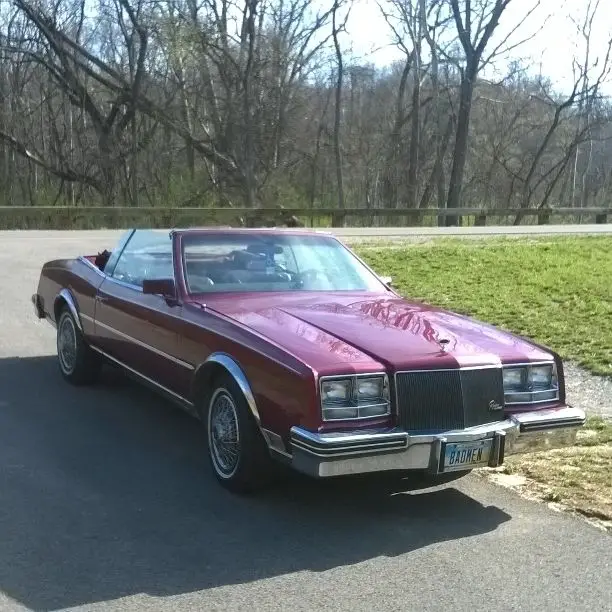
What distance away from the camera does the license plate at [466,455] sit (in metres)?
4.39

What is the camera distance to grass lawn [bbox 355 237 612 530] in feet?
17.5

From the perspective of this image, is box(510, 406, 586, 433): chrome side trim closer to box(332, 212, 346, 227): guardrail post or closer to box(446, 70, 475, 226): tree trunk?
box(332, 212, 346, 227): guardrail post

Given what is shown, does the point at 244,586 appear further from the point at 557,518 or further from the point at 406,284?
the point at 406,284

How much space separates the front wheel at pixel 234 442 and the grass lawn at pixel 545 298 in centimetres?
165

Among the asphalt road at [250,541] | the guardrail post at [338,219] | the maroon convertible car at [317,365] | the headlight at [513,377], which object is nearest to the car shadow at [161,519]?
the asphalt road at [250,541]

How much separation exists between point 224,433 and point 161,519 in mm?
672

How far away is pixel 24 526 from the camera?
14.2 ft

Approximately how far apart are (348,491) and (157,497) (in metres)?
1.10

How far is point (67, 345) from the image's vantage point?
760 cm

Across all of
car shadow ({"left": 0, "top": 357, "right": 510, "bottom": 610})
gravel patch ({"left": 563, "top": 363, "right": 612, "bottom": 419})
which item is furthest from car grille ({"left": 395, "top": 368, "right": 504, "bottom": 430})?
gravel patch ({"left": 563, "top": 363, "right": 612, "bottom": 419})

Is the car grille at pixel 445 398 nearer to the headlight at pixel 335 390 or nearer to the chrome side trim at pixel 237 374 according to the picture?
the headlight at pixel 335 390

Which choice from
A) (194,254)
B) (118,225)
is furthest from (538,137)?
(194,254)

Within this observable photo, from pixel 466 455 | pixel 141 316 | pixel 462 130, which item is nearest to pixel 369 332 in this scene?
pixel 466 455

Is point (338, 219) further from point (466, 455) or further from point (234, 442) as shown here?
point (466, 455)
